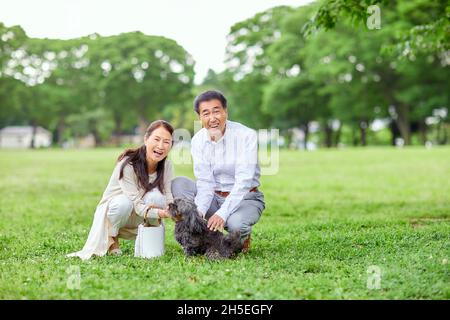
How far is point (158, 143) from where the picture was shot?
248 inches

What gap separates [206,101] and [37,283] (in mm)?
2481

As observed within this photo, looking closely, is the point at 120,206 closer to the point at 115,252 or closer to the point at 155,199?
the point at 155,199

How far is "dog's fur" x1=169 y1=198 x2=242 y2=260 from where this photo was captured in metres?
5.89

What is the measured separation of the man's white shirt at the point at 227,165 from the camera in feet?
20.2

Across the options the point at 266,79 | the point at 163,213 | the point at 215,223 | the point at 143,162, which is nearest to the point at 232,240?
the point at 215,223

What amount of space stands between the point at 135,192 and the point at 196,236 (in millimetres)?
908

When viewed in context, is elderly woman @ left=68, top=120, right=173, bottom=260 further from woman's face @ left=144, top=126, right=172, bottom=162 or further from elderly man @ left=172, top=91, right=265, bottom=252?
elderly man @ left=172, top=91, right=265, bottom=252

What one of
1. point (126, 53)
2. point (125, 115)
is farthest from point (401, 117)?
point (125, 115)

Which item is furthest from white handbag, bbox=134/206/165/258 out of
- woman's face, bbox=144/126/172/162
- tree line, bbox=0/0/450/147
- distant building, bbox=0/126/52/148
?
distant building, bbox=0/126/52/148

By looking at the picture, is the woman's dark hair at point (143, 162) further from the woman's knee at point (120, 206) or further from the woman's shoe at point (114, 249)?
the woman's shoe at point (114, 249)

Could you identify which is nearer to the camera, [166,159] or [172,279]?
[172,279]

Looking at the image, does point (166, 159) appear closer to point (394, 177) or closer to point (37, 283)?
point (37, 283)

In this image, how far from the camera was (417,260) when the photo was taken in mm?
5785

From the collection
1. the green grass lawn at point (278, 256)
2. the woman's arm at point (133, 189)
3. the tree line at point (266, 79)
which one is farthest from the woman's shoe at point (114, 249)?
the tree line at point (266, 79)
